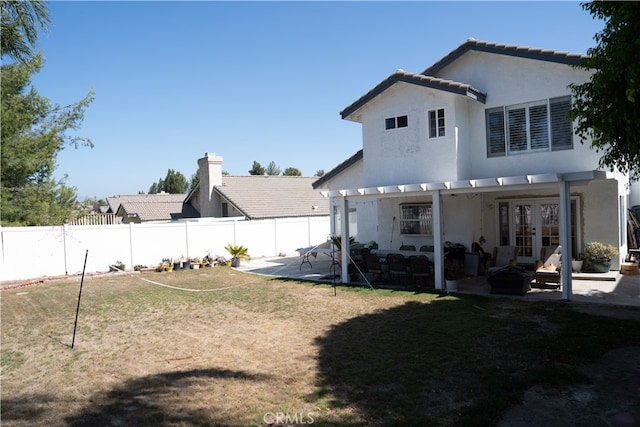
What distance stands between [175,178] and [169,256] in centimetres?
7447

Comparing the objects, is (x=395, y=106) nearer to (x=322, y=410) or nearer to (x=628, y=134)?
(x=628, y=134)

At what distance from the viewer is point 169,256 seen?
21672mm

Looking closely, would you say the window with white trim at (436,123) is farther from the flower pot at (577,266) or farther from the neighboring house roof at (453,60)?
the flower pot at (577,266)

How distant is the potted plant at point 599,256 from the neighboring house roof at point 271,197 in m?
19.2

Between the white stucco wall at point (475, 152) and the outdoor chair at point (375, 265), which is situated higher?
the white stucco wall at point (475, 152)

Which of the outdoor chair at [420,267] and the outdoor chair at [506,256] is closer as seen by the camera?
the outdoor chair at [420,267]

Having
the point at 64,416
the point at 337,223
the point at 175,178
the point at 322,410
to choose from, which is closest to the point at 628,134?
the point at 322,410

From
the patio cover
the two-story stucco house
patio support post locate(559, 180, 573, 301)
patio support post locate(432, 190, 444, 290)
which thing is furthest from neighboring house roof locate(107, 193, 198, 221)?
patio support post locate(559, 180, 573, 301)

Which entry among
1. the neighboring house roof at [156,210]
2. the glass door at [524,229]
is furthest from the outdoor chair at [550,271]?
the neighboring house roof at [156,210]

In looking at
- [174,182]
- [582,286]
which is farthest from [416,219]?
[174,182]

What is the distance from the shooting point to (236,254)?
22.0 meters

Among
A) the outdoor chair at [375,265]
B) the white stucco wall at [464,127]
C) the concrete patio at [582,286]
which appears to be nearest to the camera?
the concrete patio at [582,286]

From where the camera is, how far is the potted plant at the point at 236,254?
21469 millimetres

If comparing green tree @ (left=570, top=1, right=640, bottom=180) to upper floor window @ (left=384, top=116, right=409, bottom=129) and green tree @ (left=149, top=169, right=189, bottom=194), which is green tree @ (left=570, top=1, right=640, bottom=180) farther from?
green tree @ (left=149, top=169, right=189, bottom=194)
